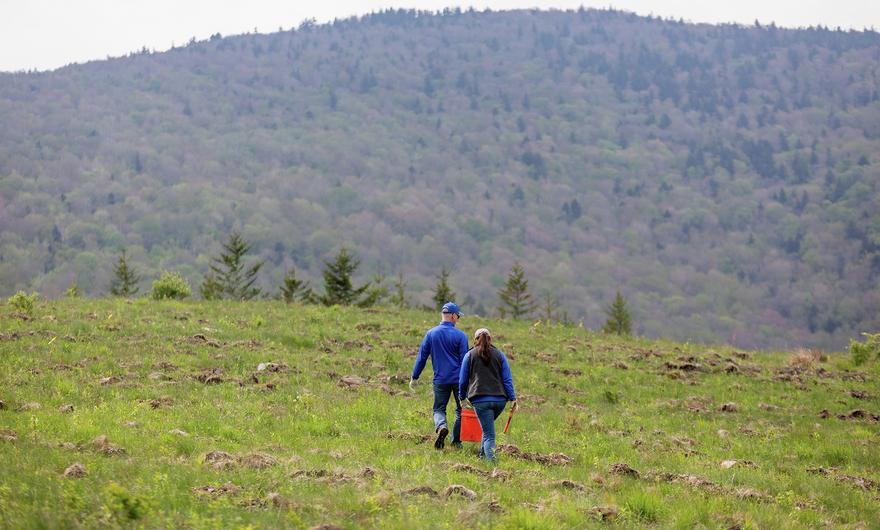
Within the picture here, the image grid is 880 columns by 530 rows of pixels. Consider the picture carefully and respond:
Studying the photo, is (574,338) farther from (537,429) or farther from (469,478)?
(469,478)

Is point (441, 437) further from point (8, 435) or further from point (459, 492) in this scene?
point (8, 435)

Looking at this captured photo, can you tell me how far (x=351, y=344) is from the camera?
27.5 meters

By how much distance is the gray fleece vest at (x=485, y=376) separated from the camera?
14.5m

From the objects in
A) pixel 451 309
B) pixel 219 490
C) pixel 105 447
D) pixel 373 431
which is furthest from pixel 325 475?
pixel 451 309

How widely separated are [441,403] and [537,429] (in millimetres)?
3494

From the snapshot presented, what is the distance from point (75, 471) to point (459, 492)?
16.1ft

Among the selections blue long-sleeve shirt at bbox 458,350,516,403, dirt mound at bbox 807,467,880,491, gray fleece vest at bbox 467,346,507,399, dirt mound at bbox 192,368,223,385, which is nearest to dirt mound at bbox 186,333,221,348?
dirt mound at bbox 192,368,223,385

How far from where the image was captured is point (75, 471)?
10648 millimetres

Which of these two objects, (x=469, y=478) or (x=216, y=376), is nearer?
(x=469, y=478)

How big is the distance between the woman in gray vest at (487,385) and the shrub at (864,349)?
70.8ft

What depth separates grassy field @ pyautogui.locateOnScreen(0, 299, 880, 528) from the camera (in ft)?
33.7

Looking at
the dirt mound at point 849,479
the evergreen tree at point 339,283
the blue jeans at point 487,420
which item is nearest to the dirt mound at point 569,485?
the blue jeans at point 487,420

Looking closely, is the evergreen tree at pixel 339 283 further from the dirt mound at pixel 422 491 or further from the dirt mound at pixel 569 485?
the dirt mound at pixel 422 491

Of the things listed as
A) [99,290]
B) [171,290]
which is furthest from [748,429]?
[99,290]
